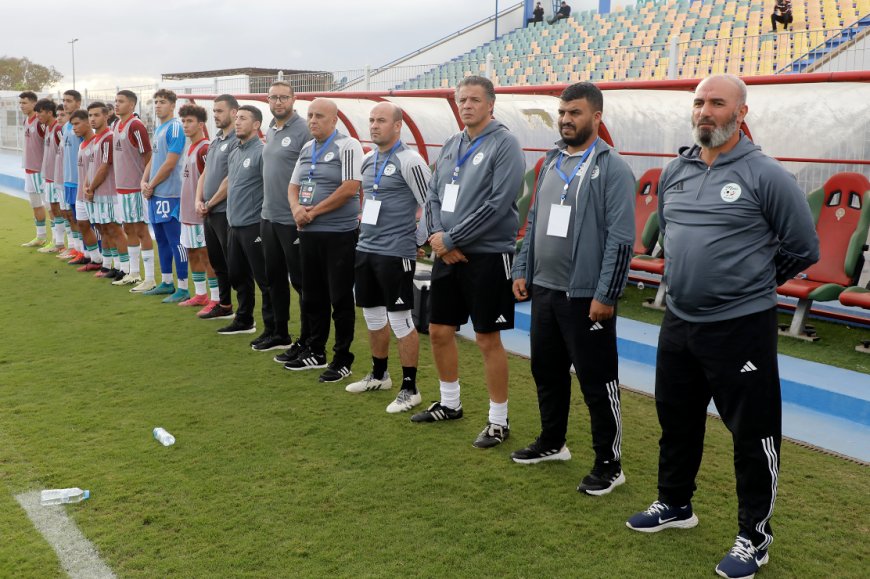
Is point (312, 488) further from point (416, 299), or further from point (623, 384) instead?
point (416, 299)

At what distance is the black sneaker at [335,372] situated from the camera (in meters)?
5.46

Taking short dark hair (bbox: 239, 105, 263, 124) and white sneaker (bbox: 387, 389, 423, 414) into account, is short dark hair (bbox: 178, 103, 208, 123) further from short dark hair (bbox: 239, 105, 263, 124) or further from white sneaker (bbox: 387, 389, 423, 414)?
white sneaker (bbox: 387, 389, 423, 414)

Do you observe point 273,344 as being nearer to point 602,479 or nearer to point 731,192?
point 602,479

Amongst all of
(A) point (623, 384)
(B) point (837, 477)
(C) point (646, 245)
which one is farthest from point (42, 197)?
(B) point (837, 477)

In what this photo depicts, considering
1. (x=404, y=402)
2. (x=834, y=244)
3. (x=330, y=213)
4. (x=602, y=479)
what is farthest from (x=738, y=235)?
(x=834, y=244)

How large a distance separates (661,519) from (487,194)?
5.73ft

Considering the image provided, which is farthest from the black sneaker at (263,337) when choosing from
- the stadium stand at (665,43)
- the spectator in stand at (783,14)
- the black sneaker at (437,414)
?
the spectator in stand at (783,14)

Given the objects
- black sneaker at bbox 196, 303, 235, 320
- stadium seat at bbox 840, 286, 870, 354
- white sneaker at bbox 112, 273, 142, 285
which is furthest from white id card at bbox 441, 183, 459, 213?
white sneaker at bbox 112, 273, 142, 285

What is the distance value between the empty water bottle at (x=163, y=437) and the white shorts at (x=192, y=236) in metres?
3.25

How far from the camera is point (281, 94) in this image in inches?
223

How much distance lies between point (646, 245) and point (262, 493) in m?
4.82

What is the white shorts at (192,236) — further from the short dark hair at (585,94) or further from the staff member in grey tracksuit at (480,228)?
the short dark hair at (585,94)

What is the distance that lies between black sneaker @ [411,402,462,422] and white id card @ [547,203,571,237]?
4.82 feet

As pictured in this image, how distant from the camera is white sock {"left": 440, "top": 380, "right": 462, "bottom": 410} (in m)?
4.67
